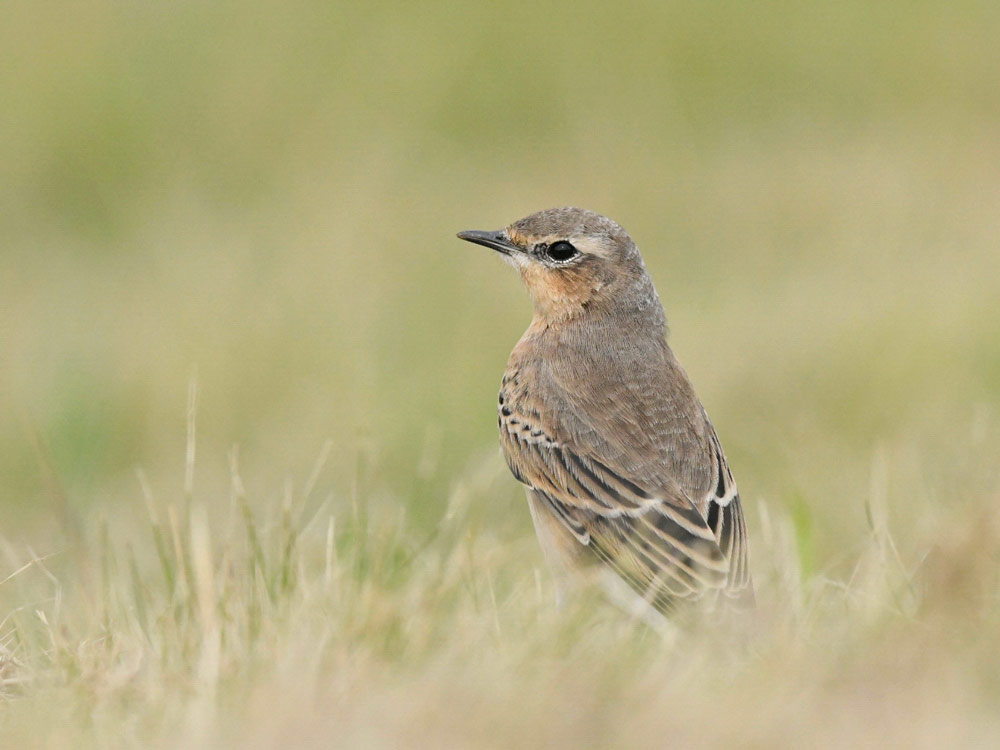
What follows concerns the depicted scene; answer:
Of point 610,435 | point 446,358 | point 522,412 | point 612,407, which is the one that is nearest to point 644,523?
point 610,435

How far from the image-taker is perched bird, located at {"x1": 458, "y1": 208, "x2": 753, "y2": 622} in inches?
235

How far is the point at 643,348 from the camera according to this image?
7105 mm

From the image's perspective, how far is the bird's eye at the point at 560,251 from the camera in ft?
24.2

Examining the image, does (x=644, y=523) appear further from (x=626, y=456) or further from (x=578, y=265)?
(x=578, y=265)

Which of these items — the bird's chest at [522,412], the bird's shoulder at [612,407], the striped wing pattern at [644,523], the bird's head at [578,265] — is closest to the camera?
the striped wing pattern at [644,523]

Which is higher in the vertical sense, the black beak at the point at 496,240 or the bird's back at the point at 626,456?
the black beak at the point at 496,240

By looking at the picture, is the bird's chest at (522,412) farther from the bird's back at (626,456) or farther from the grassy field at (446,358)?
the grassy field at (446,358)

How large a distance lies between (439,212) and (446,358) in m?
3.41

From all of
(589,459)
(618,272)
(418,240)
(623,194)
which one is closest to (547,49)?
(623,194)

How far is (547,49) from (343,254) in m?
3.78

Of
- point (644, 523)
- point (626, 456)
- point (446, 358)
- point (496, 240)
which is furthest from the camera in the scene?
point (446, 358)

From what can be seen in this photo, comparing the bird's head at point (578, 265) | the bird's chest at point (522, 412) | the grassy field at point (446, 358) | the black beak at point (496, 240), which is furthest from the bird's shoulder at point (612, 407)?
the black beak at point (496, 240)

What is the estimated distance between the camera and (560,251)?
24.3ft

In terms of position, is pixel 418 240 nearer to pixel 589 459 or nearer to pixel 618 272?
pixel 618 272
